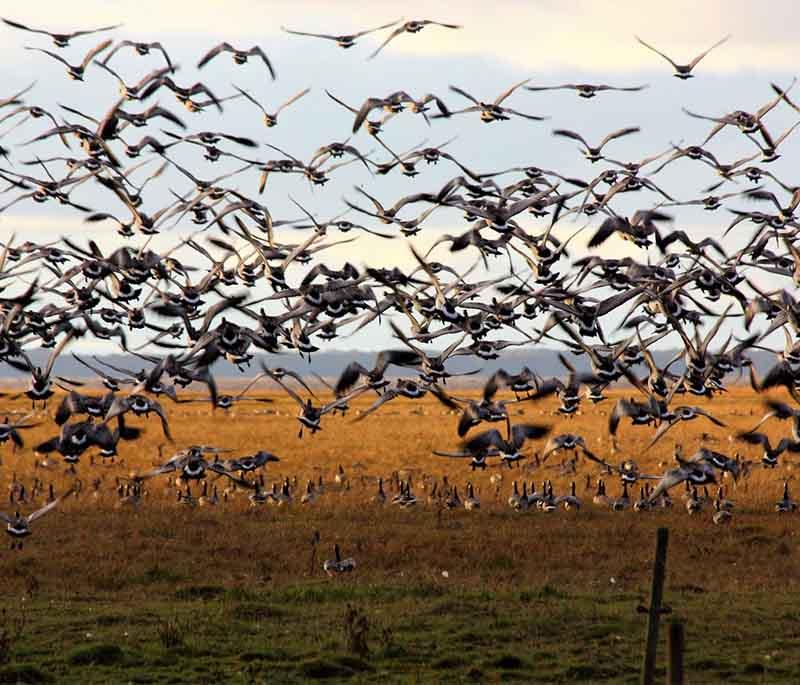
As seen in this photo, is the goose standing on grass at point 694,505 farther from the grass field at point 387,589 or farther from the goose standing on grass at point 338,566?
the goose standing on grass at point 338,566

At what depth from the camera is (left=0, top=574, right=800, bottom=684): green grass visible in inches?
793

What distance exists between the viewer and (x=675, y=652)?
14508 millimetres

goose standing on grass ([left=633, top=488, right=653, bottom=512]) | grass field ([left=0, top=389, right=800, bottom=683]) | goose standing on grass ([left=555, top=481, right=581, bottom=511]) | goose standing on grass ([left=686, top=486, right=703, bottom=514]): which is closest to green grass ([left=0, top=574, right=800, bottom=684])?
grass field ([left=0, top=389, right=800, bottom=683])

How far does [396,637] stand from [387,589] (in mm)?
4363

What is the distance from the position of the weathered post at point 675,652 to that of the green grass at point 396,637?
5148mm

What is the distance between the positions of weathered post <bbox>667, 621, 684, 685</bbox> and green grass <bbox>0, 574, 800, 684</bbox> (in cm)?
515

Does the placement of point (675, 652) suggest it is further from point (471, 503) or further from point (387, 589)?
point (471, 503)

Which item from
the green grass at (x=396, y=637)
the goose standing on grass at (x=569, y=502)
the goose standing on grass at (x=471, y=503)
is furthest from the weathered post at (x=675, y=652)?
the goose standing on grass at (x=471, y=503)

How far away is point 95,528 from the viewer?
37.5 meters

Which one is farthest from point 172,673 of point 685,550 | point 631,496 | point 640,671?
point 631,496

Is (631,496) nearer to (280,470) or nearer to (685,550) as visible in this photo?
(685,550)

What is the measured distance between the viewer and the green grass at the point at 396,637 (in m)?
20.1

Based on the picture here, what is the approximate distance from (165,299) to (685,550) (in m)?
13.3

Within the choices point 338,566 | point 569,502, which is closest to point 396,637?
point 338,566
